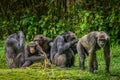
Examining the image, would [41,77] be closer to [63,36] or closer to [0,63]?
[63,36]

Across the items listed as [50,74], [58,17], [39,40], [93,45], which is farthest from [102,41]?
[58,17]

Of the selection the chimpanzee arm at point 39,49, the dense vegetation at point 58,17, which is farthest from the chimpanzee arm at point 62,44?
the dense vegetation at point 58,17

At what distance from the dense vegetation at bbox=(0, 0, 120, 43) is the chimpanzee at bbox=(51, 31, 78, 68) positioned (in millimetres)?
6500

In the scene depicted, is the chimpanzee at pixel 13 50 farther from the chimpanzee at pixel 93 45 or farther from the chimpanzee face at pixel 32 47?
the chimpanzee at pixel 93 45

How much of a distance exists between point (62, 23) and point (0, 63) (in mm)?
7217

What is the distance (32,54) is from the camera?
39.8ft

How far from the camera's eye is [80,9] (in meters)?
20.6

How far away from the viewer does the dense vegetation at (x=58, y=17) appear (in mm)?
19672

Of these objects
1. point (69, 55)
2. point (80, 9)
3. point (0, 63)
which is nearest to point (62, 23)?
point (80, 9)

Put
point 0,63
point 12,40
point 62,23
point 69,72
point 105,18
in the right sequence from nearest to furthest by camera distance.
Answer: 1. point 69,72
2. point 12,40
3. point 0,63
4. point 105,18
5. point 62,23

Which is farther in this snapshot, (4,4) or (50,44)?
(4,4)

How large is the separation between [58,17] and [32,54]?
9.90 meters

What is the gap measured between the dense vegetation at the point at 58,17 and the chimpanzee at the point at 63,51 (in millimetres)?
6500

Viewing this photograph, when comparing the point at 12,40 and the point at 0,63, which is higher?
the point at 12,40
